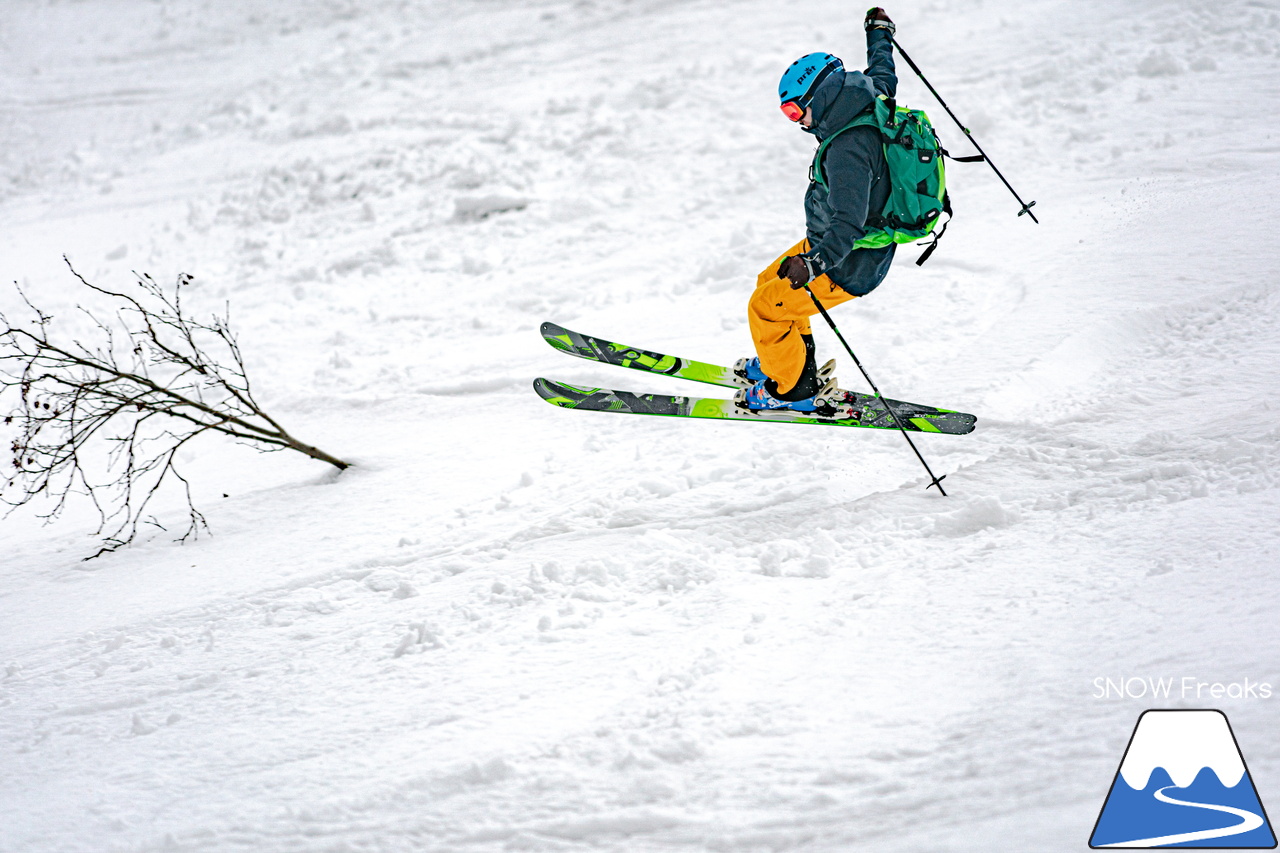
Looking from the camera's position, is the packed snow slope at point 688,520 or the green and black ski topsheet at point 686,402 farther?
the green and black ski topsheet at point 686,402

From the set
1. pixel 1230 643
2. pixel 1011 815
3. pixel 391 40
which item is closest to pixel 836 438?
pixel 1230 643

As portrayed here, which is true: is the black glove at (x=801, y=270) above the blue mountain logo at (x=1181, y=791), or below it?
above

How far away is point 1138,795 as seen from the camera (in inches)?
105

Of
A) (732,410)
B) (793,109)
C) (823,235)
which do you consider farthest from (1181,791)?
(793,109)

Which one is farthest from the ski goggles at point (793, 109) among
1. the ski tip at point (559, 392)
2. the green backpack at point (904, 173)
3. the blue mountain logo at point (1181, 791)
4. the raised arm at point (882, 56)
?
the blue mountain logo at point (1181, 791)

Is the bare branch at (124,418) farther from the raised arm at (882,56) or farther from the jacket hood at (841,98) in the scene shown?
the raised arm at (882,56)

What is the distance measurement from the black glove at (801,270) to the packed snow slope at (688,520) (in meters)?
1.18

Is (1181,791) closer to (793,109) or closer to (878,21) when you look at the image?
(793,109)

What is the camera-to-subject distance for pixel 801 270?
392 centimetres

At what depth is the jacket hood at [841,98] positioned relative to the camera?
3.89 metres

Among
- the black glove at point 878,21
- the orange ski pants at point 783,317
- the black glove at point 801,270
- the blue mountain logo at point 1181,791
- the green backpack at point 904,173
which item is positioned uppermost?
the black glove at point 878,21

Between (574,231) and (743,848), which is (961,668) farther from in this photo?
(574,231)

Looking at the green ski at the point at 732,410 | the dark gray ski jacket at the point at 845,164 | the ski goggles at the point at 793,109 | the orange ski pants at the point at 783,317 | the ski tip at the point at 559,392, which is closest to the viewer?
the dark gray ski jacket at the point at 845,164

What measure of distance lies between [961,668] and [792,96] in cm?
263
